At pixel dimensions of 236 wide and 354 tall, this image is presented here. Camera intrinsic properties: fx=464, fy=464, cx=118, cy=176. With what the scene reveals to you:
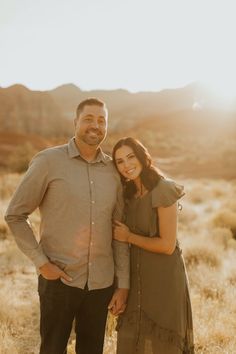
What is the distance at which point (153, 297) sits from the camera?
3277 millimetres

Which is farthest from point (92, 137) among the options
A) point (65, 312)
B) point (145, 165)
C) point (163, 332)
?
point (163, 332)

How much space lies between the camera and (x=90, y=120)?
3.16 m

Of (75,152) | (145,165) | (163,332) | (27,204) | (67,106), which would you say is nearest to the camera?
(27,204)

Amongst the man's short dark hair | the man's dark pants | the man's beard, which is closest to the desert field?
the man's dark pants

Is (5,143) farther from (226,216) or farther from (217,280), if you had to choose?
(217,280)

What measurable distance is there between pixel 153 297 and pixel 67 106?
134660 millimetres

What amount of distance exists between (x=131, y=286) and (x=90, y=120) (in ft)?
3.99

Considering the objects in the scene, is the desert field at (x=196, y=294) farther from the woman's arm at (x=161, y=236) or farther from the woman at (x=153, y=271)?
the woman's arm at (x=161, y=236)

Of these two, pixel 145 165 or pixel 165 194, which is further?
pixel 145 165

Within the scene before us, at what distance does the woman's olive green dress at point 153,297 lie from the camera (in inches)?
128

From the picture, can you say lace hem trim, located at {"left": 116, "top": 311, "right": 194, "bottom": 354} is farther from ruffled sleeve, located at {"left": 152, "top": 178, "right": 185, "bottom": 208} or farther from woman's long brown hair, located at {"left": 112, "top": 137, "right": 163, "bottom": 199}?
woman's long brown hair, located at {"left": 112, "top": 137, "right": 163, "bottom": 199}

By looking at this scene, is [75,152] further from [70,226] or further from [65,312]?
[65,312]

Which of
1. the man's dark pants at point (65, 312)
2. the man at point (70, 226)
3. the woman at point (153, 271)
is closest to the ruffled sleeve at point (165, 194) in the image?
the woman at point (153, 271)

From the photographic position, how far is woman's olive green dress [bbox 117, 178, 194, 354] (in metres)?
3.26
